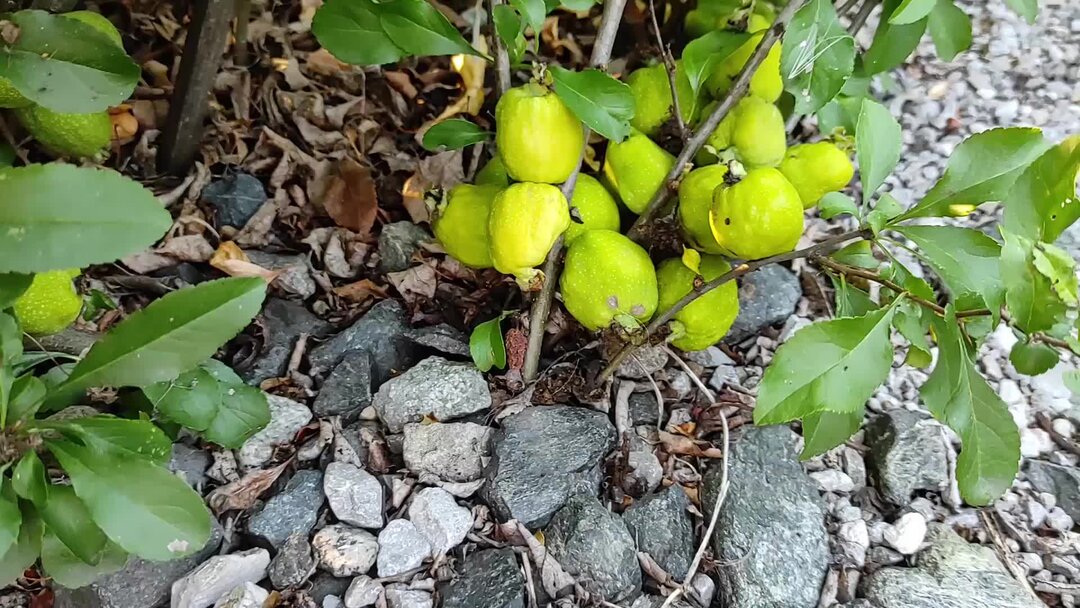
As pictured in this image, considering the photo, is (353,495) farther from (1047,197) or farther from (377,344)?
(1047,197)

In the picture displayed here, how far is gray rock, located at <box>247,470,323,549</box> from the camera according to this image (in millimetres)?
1287

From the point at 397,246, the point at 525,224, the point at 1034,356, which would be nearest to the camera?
the point at 1034,356

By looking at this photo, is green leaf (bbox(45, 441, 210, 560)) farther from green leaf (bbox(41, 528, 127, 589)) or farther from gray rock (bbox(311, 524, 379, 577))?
gray rock (bbox(311, 524, 379, 577))

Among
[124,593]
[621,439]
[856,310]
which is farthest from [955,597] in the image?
[124,593]

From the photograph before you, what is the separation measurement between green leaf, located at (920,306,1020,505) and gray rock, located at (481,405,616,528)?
58cm

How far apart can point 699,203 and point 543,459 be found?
51 cm

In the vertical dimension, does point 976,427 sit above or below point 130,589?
above

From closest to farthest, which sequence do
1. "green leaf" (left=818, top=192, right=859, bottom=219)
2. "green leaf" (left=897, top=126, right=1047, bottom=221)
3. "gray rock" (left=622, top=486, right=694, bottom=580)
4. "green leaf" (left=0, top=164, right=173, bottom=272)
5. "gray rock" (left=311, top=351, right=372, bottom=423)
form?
"green leaf" (left=0, top=164, right=173, bottom=272) < "green leaf" (left=897, top=126, right=1047, bottom=221) < "green leaf" (left=818, top=192, right=859, bottom=219) < "gray rock" (left=622, top=486, right=694, bottom=580) < "gray rock" (left=311, top=351, right=372, bottom=423)

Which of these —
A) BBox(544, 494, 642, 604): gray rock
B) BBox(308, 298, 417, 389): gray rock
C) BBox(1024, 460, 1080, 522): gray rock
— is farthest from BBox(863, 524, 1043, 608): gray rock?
BBox(308, 298, 417, 389): gray rock

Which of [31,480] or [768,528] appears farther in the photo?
[768,528]

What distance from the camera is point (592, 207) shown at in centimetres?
139

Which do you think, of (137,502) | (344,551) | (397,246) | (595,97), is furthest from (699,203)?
(137,502)

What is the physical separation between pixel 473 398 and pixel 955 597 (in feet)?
2.85

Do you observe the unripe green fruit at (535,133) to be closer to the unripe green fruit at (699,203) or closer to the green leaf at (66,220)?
the unripe green fruit at (699,203)
